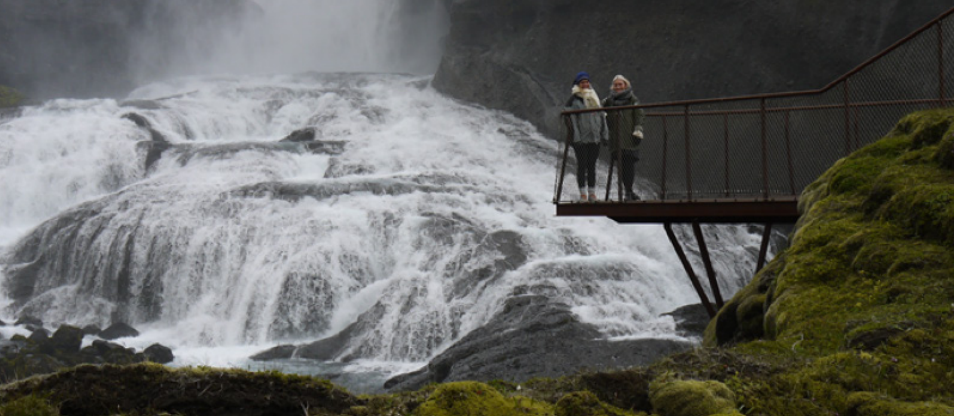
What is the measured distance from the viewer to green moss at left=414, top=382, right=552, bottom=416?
11.7ft

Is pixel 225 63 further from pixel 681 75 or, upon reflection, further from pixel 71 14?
pixel 681 75

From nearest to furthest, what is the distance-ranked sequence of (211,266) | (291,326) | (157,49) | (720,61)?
(291,326)
(211,266)
(720,61)
(157,49)

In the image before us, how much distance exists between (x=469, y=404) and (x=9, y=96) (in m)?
44.3

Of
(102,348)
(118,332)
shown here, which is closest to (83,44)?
(118,332)

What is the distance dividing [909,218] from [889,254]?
1.34 feet

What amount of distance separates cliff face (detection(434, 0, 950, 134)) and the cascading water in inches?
199

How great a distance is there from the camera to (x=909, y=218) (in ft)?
18.2

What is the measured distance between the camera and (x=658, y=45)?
32750 millimetres

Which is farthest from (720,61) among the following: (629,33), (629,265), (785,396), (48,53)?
(48,53)

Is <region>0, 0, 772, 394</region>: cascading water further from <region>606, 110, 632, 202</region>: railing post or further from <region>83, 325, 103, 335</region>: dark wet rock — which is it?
<region>606, 110, 632, 202</region>: railing post

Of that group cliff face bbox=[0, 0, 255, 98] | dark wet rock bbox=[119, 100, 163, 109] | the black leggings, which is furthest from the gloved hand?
cliff face bbox=[0, 0, 255, 98]

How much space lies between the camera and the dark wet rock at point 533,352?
12547mm

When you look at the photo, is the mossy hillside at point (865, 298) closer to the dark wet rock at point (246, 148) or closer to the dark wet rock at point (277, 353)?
the dark wet rock at point (277, 353)

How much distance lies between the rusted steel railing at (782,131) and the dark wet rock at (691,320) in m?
2.27
